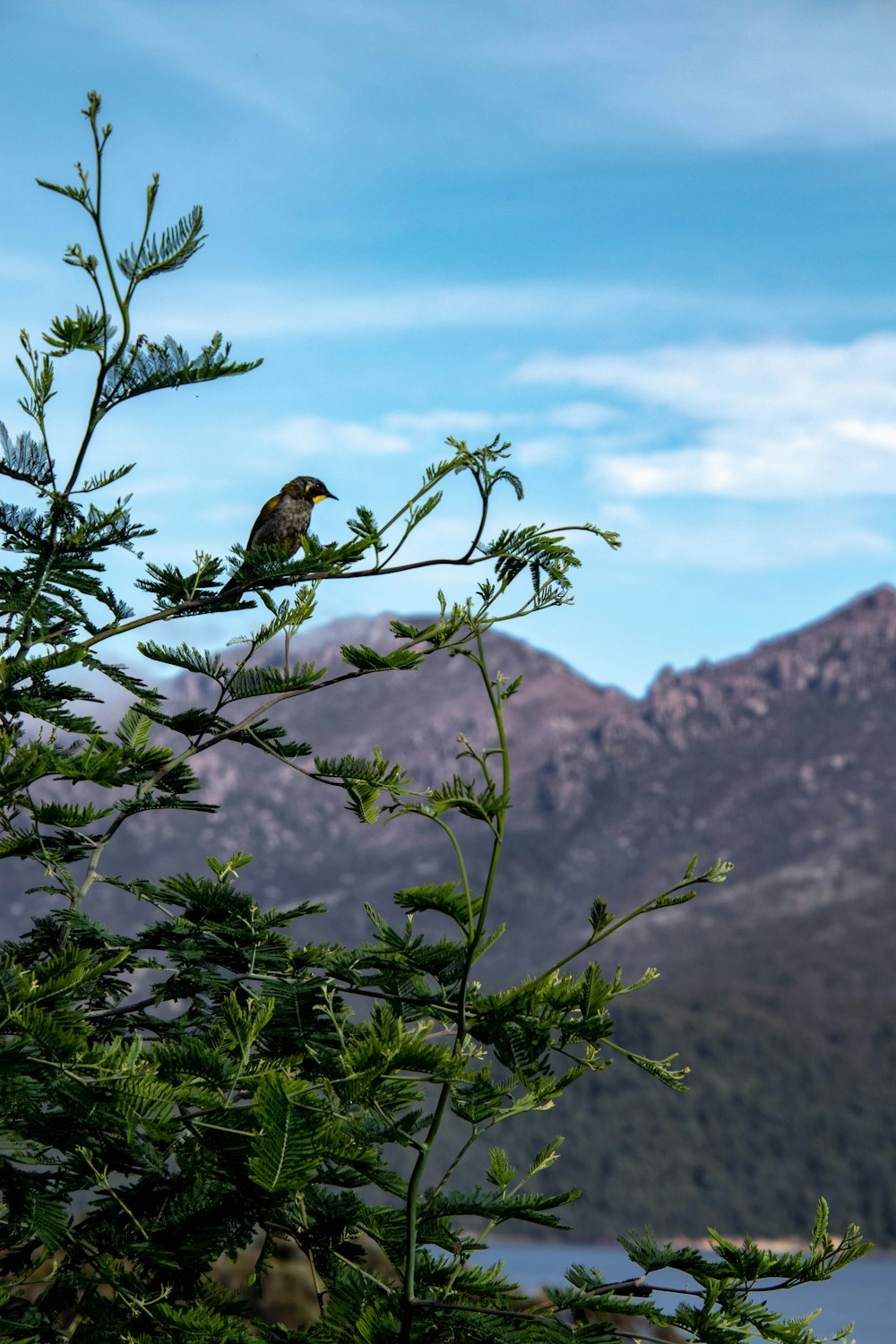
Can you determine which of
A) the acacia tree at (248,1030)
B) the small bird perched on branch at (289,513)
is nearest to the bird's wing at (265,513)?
the small bird perched on branch at (289,513)

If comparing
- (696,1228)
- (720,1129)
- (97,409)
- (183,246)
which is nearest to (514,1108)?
(97,409)

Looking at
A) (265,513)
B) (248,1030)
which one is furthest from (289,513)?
(248,1030)

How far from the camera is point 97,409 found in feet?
16.9

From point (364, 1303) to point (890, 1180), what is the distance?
170m

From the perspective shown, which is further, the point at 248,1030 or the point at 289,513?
the point at 289,513

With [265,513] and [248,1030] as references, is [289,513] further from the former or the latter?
[248,1030]

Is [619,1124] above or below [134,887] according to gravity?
above

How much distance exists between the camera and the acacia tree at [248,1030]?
13.1 ft

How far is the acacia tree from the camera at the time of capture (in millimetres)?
3996

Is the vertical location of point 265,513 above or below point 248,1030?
above

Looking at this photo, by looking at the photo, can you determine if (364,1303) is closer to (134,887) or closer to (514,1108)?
(514,1108)

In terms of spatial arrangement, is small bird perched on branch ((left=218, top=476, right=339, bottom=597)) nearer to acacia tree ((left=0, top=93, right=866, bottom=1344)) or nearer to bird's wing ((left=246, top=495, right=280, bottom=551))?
bird's wing ((left=246, top=495, right=280, bottom=551))

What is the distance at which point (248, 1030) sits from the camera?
13.6 ft

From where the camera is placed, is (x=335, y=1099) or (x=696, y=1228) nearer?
(x=335, y=1099)
